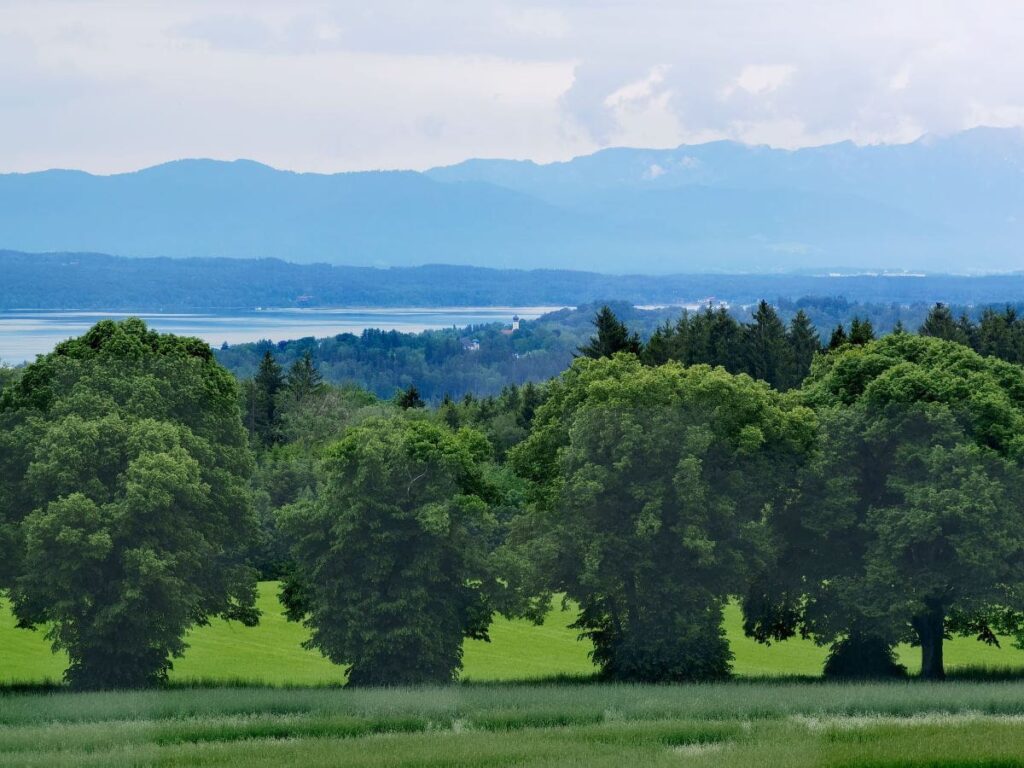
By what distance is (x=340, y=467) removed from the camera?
45.2 m

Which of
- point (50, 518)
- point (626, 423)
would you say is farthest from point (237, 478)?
point (626, 423)

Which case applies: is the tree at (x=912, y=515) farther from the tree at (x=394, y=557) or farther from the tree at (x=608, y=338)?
the tree at (x=608, y=338)

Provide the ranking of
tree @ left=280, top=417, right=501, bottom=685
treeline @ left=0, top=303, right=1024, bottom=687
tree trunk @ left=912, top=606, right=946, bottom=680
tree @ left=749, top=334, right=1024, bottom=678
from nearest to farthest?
treeline @ left=0, top=303, right=1024, bottom=687, tree @ left=280, top=417, right=501, bottom=685, tree @ left=749, top=334, right=1024, bottom=678, tree trunk @ left=912, top=606, right=946, bottom=680

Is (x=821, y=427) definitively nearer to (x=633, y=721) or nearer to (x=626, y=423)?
(x=626, y=423)

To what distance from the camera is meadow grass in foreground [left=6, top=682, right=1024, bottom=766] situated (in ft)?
80.6

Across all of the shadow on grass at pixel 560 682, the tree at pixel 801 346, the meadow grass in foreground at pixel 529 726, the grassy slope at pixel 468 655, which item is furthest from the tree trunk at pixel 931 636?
the tree at pixel 801 346

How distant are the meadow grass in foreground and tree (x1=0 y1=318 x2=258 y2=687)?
12.2 feet

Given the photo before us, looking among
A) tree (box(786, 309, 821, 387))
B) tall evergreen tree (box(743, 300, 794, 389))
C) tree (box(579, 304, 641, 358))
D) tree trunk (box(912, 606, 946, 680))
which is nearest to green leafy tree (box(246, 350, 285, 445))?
tree (box(579, 304, 641, 358))

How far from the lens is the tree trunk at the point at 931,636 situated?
152 ft

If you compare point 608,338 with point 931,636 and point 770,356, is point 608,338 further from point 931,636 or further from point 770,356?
point 931,636

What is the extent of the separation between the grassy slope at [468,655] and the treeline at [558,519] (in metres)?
8.57

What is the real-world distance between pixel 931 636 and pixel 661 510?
34.0 ft

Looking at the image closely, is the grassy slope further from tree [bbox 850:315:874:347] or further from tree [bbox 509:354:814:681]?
tree [bbox 850:315:874:347]

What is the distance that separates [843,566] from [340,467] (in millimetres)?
16471
